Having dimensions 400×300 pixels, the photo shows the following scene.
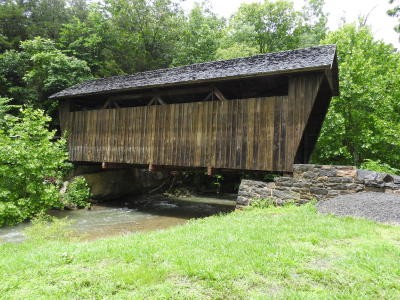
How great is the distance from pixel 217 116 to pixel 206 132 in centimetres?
60

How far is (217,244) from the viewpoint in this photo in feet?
13.7

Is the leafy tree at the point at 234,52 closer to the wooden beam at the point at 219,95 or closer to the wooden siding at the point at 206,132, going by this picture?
the wooden siding at the point at 206,132

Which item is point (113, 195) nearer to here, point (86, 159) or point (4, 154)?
point (86, 159)

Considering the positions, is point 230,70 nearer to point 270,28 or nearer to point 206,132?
point 206,132

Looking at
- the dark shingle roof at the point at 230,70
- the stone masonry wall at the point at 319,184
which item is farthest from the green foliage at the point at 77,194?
the stone masonry wall at the point at 319,184

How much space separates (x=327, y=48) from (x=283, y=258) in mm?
7071

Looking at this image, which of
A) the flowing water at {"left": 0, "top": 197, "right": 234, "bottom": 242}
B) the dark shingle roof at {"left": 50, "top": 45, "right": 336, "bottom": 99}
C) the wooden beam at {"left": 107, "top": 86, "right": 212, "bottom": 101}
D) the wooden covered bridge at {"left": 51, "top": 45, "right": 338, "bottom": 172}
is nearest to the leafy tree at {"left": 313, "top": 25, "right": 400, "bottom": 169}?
the wooden covered bridge at {"left": 51, "top": 45, "right": 338, "bottom": 172}

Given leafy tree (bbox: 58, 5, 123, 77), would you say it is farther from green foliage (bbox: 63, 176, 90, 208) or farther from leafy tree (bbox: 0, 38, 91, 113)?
green foliage (bbox: 63, 176, 90, 208)

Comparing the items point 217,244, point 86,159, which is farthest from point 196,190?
point 217,244

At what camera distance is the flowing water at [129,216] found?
8.08 meters

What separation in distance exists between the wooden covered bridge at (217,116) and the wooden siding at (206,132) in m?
0.03

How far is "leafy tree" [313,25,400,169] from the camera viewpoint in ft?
41.0

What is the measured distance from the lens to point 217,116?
30.0 ft

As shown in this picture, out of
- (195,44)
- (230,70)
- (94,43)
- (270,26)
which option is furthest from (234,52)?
(230,70)
